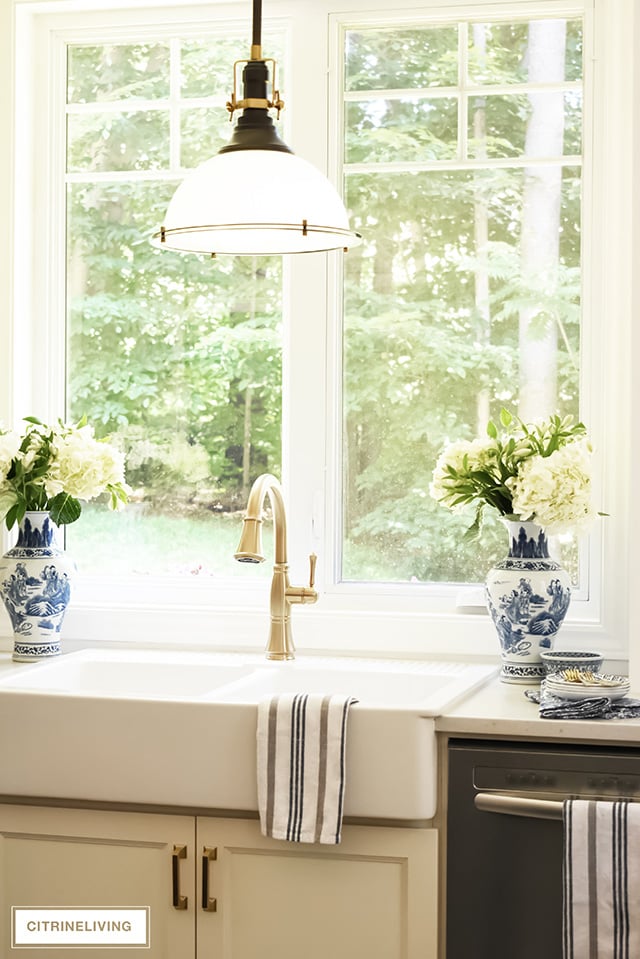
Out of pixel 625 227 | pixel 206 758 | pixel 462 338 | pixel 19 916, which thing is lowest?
pixel 19 916

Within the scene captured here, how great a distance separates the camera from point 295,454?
9.27ft

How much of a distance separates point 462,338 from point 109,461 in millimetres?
858

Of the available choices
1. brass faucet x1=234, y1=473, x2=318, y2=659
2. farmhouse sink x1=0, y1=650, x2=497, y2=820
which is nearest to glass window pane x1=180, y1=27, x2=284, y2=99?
brass faucet x1=234, y1=473, x2=318, y2=659

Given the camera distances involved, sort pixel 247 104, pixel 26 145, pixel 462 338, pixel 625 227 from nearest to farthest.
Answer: pixel 247 104
pixel 625 227
pixel 462 338
pixel 26 145

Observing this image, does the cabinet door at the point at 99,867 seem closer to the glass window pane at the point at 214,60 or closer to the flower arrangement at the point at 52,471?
the flower arrangement at the point at 52,471

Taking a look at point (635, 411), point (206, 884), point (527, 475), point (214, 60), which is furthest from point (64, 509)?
point (635, 411)

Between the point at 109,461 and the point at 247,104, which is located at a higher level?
the point at 247,104

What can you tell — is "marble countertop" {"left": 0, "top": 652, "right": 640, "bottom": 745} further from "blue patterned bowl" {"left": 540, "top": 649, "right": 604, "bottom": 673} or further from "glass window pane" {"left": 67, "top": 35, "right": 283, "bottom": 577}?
"glass window pane" {"left": 67, "top": 35, "right": 283, "bottom": 577}

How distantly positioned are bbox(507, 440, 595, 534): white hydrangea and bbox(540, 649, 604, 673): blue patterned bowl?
245 millimetres

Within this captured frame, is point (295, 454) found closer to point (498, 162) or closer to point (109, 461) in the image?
point (109, 461)

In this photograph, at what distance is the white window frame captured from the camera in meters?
2.61

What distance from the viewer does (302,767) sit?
80.7 inches

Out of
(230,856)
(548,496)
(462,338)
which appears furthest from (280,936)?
(462,338)

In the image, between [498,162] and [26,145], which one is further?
[26,145]
